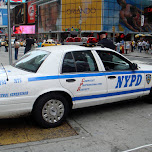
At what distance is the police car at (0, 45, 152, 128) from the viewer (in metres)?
4.15

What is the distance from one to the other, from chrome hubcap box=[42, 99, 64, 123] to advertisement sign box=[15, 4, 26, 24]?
A: 9609 centimetres

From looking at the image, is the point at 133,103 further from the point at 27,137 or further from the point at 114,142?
the point at 27,137

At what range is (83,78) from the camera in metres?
4.79

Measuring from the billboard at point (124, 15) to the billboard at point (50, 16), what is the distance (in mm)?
14138

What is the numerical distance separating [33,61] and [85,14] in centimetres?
6060

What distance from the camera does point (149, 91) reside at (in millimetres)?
5965

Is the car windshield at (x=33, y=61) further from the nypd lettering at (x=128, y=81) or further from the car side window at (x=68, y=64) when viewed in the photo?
the nypd lettering at (x=128, y=81)

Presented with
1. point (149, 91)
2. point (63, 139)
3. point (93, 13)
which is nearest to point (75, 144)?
point (63, 139)

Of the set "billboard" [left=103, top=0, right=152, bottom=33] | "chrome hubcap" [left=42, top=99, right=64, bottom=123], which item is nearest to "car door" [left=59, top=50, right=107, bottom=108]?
"chrome hubcap" [left=42, top=99, right=64, bottom=123]

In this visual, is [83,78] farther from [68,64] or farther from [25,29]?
[25,29]

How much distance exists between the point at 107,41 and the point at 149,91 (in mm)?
2647

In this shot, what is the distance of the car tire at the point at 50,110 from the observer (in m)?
4.31

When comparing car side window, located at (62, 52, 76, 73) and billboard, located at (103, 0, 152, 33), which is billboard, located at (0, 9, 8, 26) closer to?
billboard, located at (103, 0, 152, 33)

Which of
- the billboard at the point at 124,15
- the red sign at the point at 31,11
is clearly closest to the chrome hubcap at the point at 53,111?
the billboard at the point at 124,15
